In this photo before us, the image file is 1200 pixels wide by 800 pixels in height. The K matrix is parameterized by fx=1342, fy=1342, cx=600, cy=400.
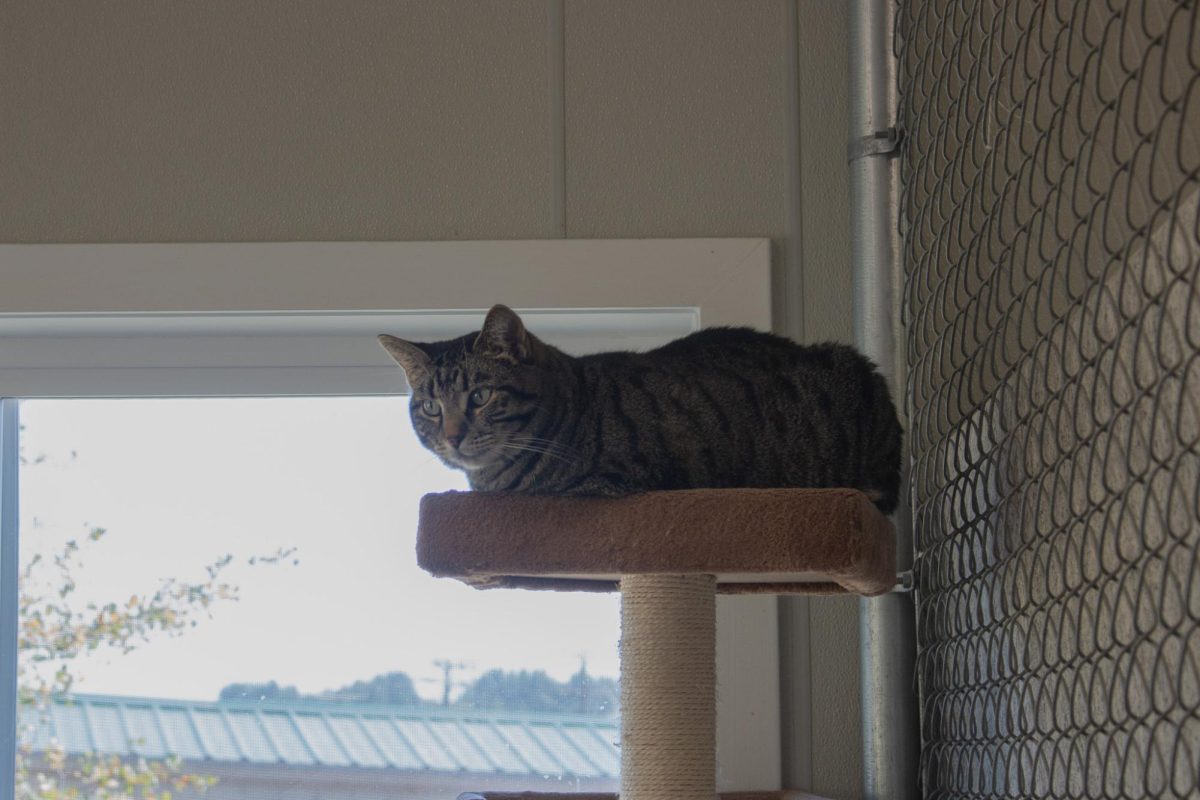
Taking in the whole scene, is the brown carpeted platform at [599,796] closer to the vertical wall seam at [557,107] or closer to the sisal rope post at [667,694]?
the sisal rope post at [667,694]

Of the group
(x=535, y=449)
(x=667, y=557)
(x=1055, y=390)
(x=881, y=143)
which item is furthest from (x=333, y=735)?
(x=1055, y=390)

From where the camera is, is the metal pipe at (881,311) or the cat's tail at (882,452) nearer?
the cat's tail at (882,452)

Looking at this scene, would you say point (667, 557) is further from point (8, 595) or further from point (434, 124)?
point (8, 595)

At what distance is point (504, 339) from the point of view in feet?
5.18

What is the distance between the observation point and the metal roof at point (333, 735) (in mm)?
2061

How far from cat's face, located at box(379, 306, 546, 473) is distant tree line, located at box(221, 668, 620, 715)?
0.59 metres

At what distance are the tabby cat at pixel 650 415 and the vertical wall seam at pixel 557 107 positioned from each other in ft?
1.38

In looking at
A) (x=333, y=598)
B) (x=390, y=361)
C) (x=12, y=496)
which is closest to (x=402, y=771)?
(x=333, y=598)

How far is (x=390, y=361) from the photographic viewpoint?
2125 millimetres

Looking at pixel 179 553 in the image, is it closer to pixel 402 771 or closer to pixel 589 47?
pixel 402 771

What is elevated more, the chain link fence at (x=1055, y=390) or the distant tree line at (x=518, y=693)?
the chain link fence at (x=1055, y=390)

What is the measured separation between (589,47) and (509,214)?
290 millimetres

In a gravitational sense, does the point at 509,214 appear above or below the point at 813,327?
above

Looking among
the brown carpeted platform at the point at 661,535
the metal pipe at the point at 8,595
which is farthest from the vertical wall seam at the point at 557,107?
the metal pipe at the point at 8,595
